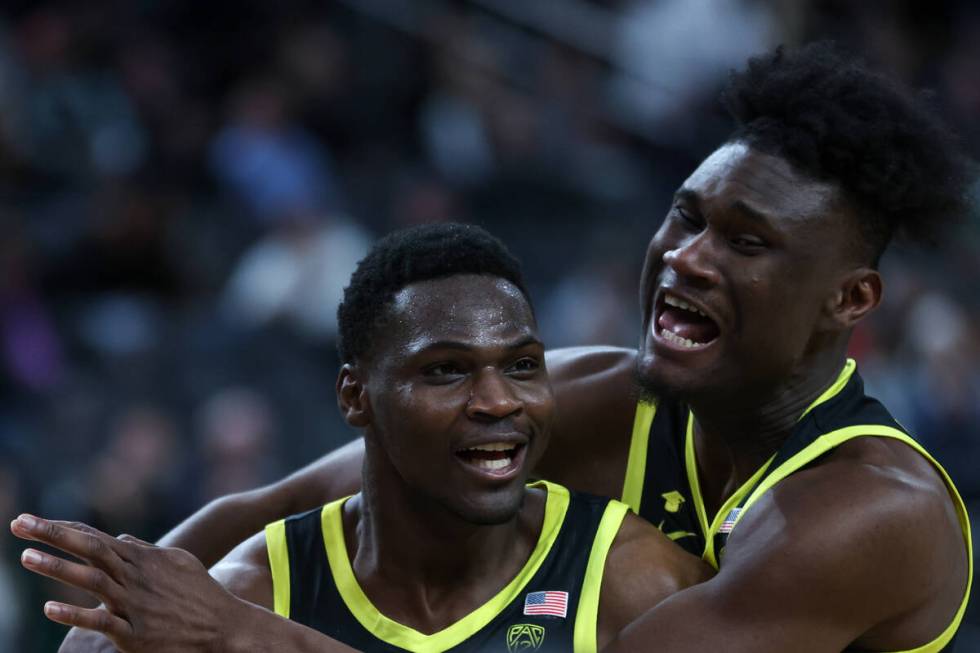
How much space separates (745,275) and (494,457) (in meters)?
0.79

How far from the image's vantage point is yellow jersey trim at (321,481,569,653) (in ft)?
11.6

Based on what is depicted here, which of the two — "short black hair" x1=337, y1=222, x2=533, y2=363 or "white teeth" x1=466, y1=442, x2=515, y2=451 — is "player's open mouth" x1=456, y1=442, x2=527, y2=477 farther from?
"short black hair" x1=337, y1=222, x2=533, y2=363

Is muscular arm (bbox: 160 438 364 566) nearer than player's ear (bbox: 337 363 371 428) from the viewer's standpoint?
No

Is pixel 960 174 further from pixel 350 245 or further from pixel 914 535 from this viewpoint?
pixel 350 245

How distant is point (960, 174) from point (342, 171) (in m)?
6.53

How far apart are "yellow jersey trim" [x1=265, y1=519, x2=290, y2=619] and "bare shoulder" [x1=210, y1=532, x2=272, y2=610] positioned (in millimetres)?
12

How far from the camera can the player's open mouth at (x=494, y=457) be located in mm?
3525

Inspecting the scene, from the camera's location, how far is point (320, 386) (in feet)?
28.4

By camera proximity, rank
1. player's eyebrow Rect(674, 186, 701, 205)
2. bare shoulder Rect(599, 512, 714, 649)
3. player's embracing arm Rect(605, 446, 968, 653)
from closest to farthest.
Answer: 1. player's embracing arm Rect(605, 446, 968, 653)
2. bare shoulder Rect(599, 512, 714, 649)
3. player's eyebrow Rect(674, 186, 701, 205)

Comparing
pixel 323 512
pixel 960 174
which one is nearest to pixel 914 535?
pixel 960 174

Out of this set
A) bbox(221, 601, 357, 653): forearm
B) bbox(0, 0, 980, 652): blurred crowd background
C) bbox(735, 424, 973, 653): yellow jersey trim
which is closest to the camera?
bbox(221, 601, 357, 653): forearm

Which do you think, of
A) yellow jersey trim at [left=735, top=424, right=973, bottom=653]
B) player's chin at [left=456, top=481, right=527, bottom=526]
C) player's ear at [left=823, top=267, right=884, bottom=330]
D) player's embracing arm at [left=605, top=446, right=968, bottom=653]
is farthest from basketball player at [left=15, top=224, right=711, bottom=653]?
player's ear at [left=823, top=267, right=884, bottom=330]

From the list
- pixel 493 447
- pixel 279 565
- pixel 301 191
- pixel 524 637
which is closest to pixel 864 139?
pixel 493 447

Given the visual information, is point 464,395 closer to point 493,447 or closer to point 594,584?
point 493,447
